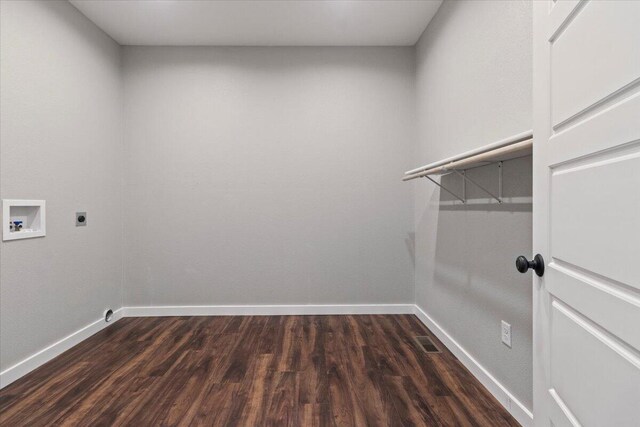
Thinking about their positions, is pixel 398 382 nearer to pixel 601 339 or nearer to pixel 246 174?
pixel 601 339

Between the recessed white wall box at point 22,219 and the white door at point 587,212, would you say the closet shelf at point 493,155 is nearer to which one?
the white door at point 587,212

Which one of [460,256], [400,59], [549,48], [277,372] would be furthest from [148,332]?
[400,59]

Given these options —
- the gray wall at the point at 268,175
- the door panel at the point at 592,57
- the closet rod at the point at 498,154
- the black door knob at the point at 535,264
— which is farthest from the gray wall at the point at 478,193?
the door panel at the point at 592,57

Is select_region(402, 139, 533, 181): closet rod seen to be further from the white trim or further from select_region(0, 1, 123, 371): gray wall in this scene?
select_region(0, 1, 123, 371): gray wall

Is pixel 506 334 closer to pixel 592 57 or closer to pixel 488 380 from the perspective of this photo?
pixel 488 380

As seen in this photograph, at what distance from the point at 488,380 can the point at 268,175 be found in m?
2.32

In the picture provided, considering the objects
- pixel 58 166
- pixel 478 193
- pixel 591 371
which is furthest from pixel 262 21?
pixel 591 371

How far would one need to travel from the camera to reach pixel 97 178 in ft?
8.95

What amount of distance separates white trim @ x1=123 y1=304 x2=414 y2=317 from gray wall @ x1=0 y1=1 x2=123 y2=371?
0.32 metres

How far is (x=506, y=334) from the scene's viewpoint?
165 centimetres

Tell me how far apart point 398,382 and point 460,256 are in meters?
0.89

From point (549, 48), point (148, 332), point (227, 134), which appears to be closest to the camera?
point (549, 48)

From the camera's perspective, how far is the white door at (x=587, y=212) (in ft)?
1.99

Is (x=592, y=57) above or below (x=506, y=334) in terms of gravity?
above
